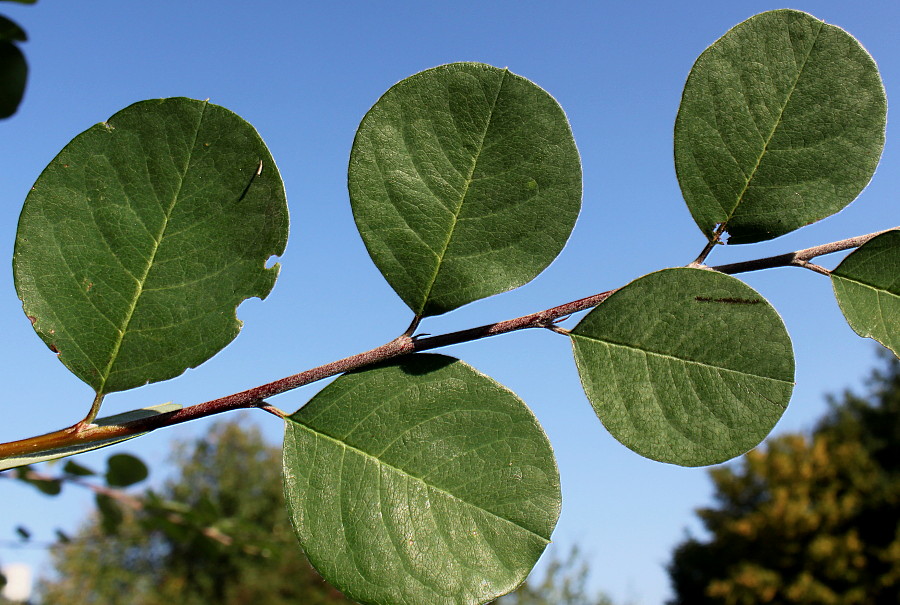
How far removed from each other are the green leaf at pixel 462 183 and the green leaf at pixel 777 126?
0.14 meters

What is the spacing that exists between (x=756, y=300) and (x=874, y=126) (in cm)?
19

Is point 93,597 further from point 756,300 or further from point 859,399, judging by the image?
point 756,300

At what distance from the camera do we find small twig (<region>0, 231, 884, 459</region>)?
19.9 inches

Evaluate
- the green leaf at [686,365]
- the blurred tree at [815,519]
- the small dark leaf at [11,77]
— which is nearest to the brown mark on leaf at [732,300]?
the green leaf at [686,365]

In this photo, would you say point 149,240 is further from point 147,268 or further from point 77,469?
point 77,469

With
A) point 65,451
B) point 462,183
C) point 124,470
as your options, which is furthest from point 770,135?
point 124,470

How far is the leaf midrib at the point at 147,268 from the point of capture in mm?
516

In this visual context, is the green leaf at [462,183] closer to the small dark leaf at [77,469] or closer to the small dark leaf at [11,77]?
the small dark leaf at [11,77]

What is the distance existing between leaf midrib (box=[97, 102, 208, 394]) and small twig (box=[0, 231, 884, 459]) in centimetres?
5

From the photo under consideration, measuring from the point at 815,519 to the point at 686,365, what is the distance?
1679 cm

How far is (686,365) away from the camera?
560 millimetres

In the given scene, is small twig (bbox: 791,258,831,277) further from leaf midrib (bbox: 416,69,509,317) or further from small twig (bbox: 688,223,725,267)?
leaf midrib (bbox: 416,69,509,317)

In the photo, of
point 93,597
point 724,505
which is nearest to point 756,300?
point 724,505

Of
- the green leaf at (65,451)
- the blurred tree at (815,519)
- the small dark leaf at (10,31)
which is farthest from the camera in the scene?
the blurred tree at (815,519)
